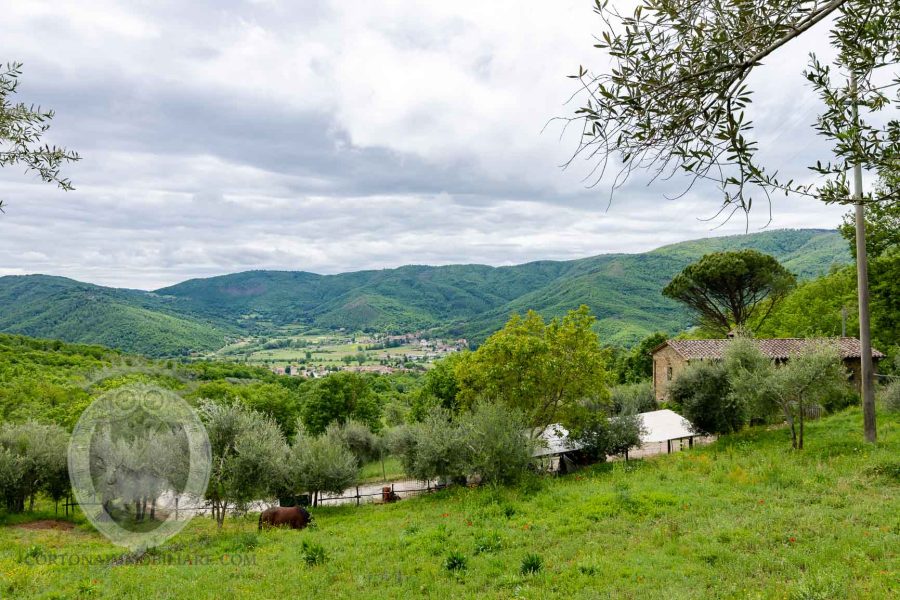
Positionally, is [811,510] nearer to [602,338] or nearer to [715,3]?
[715,3]

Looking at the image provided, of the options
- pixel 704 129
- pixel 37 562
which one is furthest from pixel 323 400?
pixel 704 129

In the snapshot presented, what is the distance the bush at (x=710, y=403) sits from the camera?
25.6 metres

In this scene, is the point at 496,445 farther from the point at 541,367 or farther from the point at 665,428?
the point at 665,428

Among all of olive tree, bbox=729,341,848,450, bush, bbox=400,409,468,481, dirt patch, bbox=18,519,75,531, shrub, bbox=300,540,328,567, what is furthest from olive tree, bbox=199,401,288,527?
olive tree, bbox=729,341,848,450

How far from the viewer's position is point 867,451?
656 inches

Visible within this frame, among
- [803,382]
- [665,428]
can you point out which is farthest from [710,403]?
[803,382]

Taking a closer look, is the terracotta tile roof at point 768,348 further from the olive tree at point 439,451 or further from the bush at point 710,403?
the olive tree at point 439,451

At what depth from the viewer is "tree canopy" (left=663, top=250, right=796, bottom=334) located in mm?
39438

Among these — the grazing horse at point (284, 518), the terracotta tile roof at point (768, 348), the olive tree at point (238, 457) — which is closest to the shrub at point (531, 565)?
the grazing horse at point (284, 518)

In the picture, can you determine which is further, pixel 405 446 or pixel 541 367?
pixel 405 446

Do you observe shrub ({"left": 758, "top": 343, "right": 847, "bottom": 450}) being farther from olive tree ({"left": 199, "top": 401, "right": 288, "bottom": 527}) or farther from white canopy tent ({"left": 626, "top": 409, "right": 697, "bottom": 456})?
olive tree ({"left": 199, "top": 401, "right": 288, "bottom": 527})
